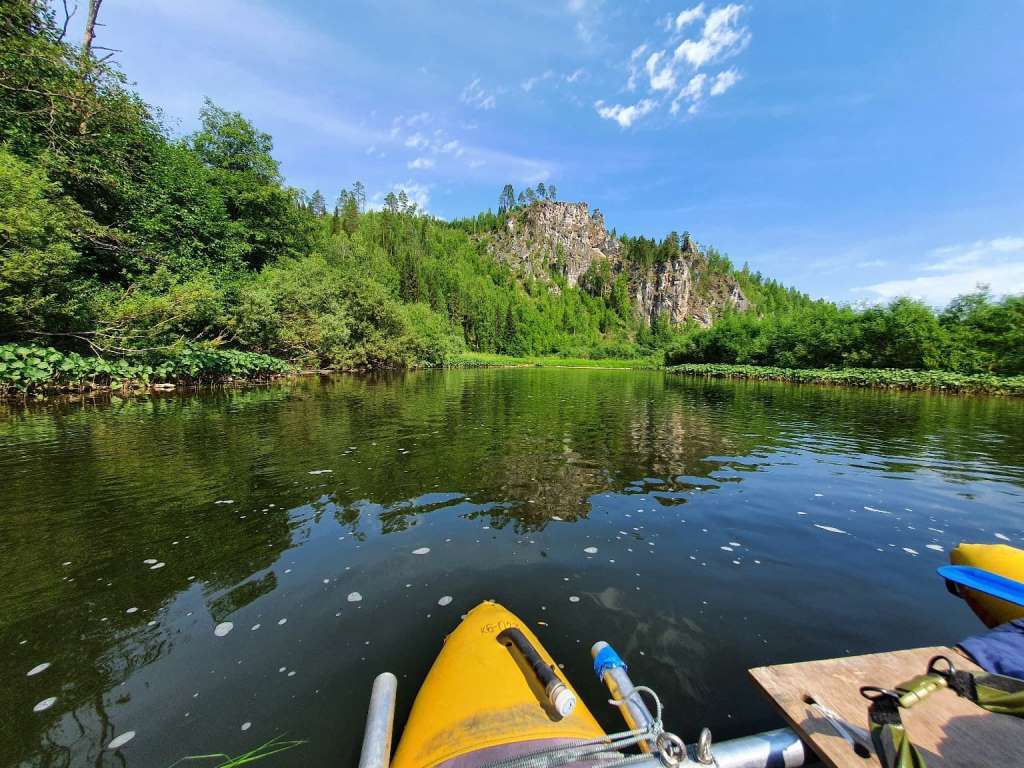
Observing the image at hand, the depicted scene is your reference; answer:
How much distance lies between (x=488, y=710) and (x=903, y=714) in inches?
90.3

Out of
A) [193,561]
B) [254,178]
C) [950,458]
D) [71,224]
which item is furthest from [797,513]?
[254,178]

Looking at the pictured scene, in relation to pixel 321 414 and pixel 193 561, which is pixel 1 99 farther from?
pixel 193 561

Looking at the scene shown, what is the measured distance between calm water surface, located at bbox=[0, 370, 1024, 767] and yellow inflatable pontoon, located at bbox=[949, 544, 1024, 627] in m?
0.77

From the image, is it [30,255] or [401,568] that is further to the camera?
[30,255]

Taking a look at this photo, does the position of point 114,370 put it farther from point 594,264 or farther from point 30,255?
point 594,264

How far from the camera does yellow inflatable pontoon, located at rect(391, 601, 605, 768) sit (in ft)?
6.92

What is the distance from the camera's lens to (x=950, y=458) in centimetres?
1093

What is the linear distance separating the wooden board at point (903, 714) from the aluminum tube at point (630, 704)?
2.45 feet

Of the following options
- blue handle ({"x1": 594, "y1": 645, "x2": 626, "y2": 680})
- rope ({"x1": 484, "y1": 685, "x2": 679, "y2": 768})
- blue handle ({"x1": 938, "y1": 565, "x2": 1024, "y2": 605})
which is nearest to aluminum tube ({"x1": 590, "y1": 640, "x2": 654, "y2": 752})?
blue handle ({"x1": 594, "y1": 645, "x2": 626, "y2": 680})

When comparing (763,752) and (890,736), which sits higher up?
(890,736)

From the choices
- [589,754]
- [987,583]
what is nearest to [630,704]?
[589,754]

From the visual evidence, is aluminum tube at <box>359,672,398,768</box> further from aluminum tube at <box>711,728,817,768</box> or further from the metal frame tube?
aluminum tube at <box>711,728,817,768</box>

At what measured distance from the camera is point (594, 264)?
176750 millimetres

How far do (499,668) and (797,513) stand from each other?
21.0 ft
